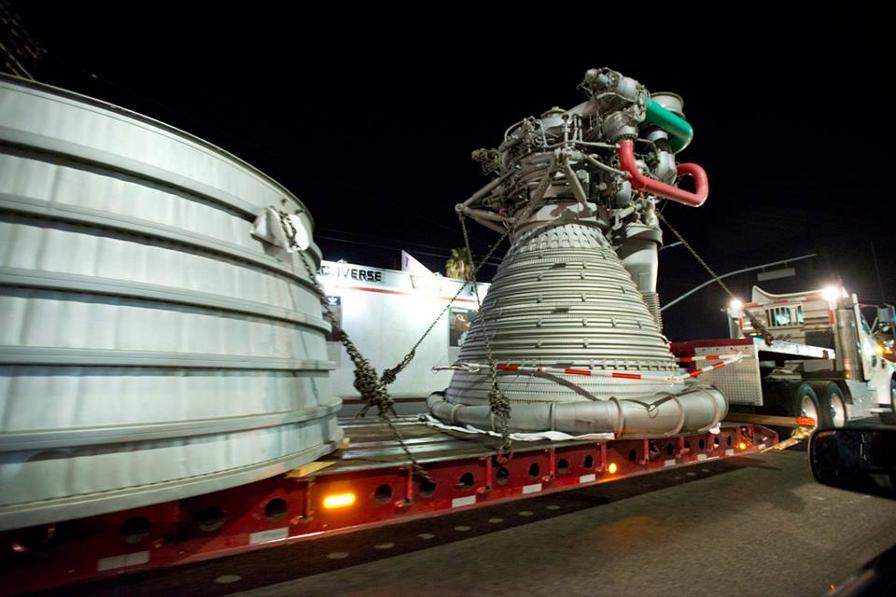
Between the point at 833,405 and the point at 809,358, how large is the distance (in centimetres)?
123

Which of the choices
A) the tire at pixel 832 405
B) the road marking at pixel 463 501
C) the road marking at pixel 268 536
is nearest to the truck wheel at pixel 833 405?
the tire at pixel 832 405

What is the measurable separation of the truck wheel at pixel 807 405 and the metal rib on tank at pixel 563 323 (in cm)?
493

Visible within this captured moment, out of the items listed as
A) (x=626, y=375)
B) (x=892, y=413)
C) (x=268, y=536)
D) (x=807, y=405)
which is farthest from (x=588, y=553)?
(x=892, y=413)

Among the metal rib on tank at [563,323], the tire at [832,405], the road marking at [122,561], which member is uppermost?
the metal rib on tank at [563,323]

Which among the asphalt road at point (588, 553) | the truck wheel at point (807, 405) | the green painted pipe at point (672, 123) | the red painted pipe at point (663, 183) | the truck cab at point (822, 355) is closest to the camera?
the asphalt road at point (588, 553)

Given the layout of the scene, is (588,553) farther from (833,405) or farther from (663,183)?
(833,405)

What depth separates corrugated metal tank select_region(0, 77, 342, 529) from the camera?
90.0 inches

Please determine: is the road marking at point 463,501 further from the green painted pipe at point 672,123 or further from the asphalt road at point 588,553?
the green painted pipe at point 672,123

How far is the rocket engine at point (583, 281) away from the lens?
6.18 m

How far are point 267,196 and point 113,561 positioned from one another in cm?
269

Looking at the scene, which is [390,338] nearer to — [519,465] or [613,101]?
[613,101]

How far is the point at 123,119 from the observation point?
2.81 meters

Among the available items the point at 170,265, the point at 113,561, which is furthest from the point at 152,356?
the point at 113,561

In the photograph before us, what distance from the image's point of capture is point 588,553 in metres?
4.04
